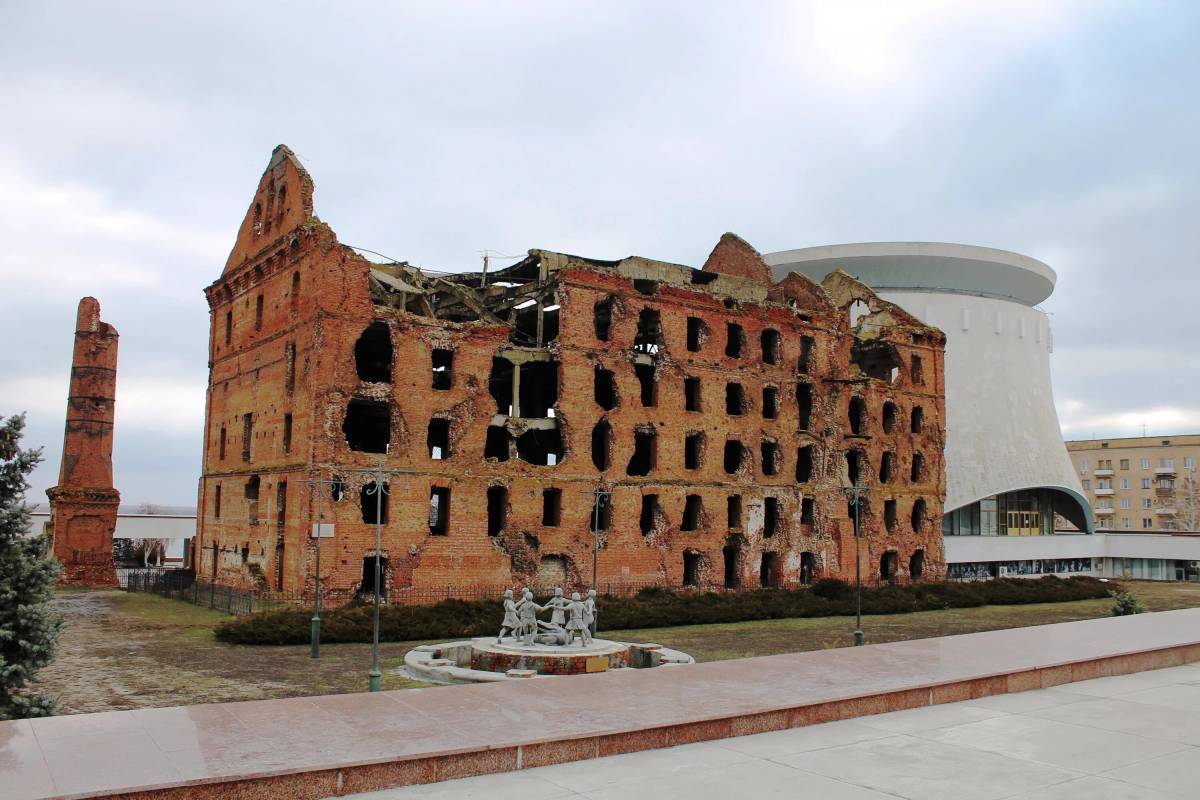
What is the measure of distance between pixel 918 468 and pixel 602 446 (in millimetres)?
17649

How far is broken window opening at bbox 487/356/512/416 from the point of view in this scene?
3938 cm

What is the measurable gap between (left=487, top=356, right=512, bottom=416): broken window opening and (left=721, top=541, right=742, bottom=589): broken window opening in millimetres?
10818

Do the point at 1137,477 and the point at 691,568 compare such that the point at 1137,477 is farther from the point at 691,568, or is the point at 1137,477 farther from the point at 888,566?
the point at 691,568

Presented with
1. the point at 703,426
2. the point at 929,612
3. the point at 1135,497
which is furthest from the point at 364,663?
the point at 1135,497

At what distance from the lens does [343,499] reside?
1206 inches

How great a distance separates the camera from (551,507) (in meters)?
36.4

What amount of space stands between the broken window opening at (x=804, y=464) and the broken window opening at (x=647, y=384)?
7.96 m

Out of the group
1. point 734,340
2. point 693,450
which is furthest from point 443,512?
point 734,340

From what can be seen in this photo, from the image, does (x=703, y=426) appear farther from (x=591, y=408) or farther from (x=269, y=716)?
(x=269, y=716)

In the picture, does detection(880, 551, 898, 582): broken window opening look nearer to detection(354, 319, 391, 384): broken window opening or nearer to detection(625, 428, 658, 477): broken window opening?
detection(625, 428, 658, 477): broken window opening

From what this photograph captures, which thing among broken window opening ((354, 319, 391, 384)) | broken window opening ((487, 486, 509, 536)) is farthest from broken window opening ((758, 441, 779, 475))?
broken window opening ((354, 319, 391, 384))

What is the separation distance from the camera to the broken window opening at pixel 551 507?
3494 centimetres

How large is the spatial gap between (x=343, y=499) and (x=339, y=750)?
847 inches

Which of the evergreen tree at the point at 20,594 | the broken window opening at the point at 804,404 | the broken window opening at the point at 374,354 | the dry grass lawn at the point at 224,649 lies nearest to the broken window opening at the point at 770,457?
the broken window opening at the point at 804,404
